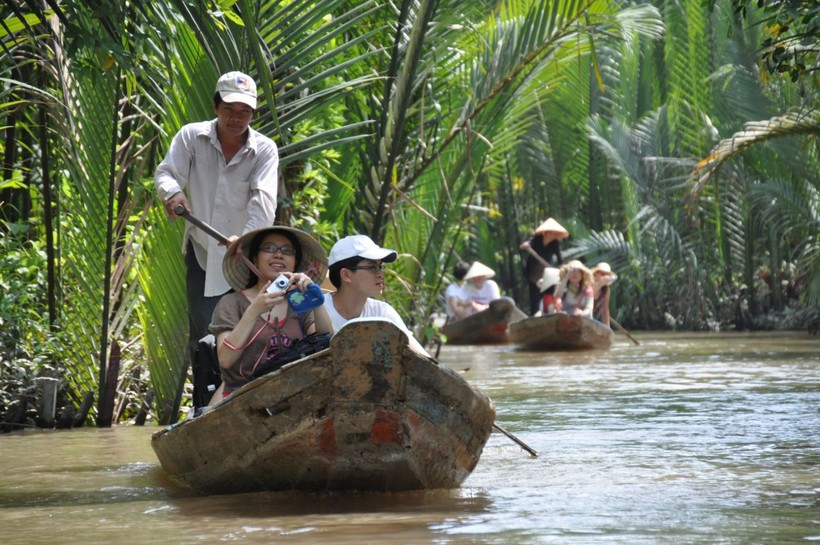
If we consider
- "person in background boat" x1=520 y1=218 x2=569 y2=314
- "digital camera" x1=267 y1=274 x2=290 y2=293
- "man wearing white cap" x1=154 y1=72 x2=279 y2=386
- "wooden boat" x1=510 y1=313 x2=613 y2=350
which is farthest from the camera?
"person in background boat" x1=520 y1=218 x2=569 y2=314

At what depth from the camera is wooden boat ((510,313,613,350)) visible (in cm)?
1694

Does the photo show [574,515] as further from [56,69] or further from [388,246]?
[388,246]

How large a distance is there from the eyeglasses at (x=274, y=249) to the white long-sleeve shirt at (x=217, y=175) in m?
0.79

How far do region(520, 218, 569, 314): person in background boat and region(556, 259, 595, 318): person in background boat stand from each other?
4.85 ft

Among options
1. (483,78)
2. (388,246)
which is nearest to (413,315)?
(388,246)

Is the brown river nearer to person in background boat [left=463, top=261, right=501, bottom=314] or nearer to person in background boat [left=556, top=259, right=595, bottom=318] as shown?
person in background boat [left=556, top=259, right=595, bottom=318]

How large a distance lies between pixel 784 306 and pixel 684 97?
3.52 metres

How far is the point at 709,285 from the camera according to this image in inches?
882

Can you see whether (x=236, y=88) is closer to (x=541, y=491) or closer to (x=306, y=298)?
(x=306, y=298)

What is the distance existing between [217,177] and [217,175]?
0.01 metres

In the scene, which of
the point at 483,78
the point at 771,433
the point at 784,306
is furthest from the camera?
the point at 784,306

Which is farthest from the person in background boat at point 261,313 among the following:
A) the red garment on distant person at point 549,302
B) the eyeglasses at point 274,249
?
the red garment on distant person at point 549,302

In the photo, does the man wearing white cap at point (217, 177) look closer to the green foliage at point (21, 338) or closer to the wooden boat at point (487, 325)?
the green foliage at point (21, 338)

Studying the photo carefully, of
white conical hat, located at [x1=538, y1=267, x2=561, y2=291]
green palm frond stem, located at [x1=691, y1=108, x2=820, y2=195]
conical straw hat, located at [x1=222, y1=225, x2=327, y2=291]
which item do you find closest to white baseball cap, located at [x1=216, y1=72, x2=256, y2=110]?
conical straw hat, located at [x1=222, y1=225, x2=327, y2=291]
